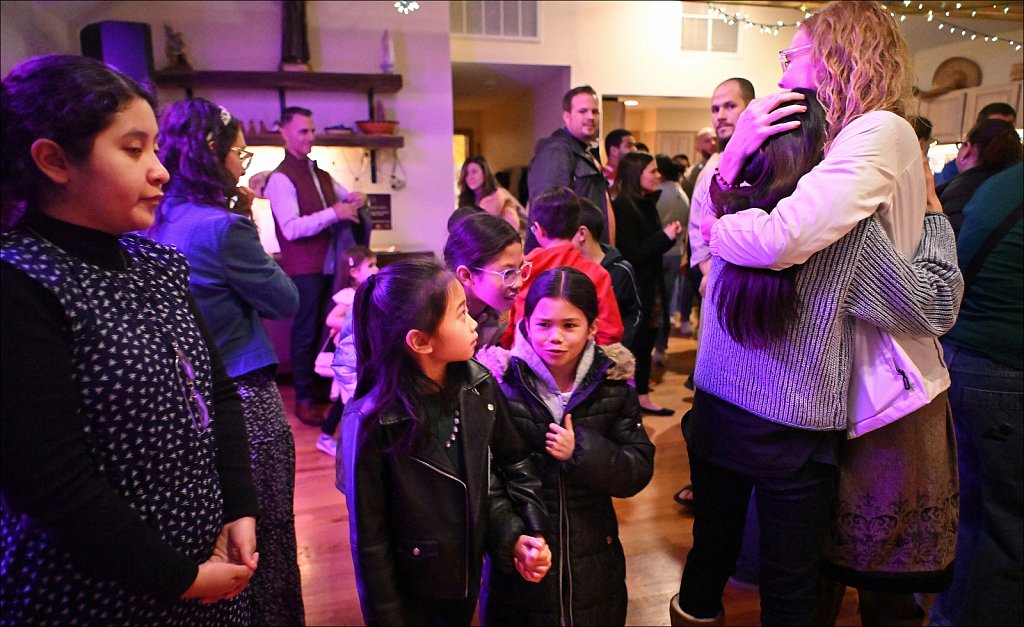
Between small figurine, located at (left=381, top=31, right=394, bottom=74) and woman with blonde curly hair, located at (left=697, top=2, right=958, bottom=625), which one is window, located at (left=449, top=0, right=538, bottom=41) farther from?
woman with blonde curly hair, located at (left=697, top=2, right=958, bottom=625)

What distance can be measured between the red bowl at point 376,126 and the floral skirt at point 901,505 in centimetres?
452

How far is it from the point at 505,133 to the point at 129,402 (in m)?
8.81

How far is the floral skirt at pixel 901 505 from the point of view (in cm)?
128

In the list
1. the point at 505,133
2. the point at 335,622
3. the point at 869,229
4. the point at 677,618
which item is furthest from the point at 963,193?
the point at 505,133

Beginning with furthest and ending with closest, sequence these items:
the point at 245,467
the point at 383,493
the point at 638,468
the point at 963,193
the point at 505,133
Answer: the point at 505,133
the point at 963,193
the point at 638,468
the point at 383,493
the point at 245,467

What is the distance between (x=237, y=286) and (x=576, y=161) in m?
2.06

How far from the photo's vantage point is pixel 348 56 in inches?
200

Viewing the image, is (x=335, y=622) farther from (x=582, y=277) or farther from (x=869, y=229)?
(x=869, y=229)

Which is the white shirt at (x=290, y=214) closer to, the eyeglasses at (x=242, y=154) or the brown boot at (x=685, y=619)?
the eyeglasses at (x=242, y=154)

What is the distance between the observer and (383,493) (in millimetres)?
1245

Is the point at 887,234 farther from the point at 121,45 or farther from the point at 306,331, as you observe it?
the point at 121,45

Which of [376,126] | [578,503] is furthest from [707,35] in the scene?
[578,503]

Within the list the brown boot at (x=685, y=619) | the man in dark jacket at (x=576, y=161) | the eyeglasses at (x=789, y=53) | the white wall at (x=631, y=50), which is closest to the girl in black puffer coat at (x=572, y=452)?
the brown boot at (x=685, y=619)

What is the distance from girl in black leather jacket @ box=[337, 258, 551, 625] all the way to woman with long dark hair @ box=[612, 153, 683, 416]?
257 cm
